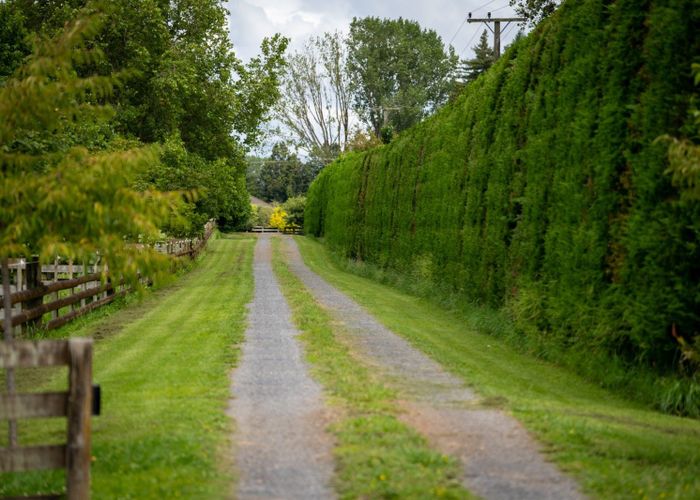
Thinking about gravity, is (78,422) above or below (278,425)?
above

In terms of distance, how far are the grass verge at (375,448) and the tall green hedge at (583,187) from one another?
10.9 feet

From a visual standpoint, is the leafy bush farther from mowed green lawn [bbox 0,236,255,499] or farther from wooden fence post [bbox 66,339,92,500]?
wooden fence post [bbox 66,339,92,500]

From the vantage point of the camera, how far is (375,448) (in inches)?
256

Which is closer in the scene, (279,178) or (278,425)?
(278,425)

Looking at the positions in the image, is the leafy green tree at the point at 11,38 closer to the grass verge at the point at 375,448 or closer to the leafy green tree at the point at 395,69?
the grass verge at the point at 375,448

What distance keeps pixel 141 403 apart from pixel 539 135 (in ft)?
27.7

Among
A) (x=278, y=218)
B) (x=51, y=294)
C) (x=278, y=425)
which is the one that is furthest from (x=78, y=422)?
(x=278, y=218)

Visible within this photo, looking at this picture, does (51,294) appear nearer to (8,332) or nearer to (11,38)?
(8,332)

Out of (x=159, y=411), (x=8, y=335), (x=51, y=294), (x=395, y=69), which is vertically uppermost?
(x=395, y=69)

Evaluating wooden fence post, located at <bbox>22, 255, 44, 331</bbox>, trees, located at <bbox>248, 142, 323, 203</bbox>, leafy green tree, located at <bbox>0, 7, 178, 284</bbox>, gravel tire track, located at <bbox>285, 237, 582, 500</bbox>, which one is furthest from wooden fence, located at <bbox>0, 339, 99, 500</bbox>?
trees, located at <bbox>248, 142, 323, 203</bbox>

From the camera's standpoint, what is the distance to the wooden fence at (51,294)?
13.6 meters

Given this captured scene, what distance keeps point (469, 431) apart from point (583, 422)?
1125 millimetres

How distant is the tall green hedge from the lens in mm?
9391

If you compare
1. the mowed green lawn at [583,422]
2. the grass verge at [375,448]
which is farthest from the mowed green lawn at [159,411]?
the mowed green lawn at [583,422]
